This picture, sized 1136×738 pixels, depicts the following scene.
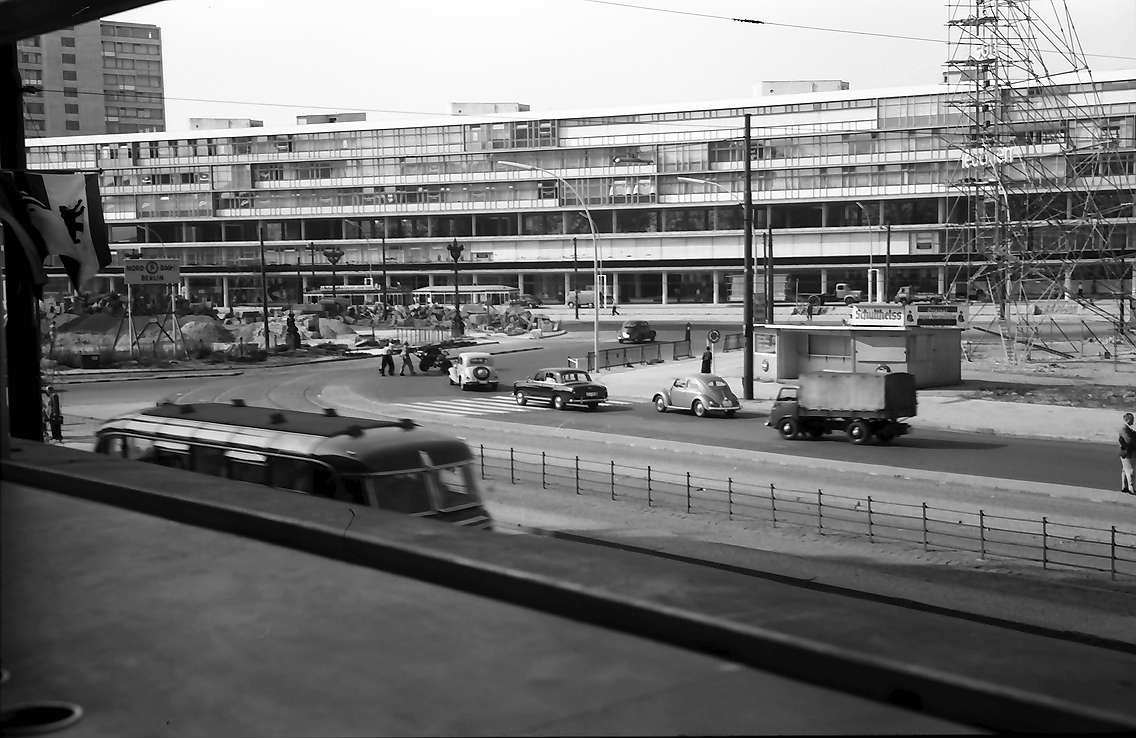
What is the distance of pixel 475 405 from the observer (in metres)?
37.8

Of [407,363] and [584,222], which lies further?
[584,222]

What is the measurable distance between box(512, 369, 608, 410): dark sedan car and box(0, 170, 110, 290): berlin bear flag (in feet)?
78.3

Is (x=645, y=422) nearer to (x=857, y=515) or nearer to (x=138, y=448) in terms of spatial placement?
(x=857, y=515)

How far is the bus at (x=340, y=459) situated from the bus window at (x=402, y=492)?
0.04 feet

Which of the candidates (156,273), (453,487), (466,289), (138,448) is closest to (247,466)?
(138,448)

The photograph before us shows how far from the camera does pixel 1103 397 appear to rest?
126ft

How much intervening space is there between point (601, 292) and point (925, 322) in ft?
202

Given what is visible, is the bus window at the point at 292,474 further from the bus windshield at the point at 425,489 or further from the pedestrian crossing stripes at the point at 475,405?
the pedestrian crossing stripes at the point at 475,405

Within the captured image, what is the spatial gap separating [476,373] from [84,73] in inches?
852

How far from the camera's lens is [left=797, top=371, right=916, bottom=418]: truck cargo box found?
29516 millimetres

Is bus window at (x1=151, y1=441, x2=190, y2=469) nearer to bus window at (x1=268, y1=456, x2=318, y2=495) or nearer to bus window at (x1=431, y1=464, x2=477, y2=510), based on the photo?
bus window at (x1=268, y1=456, x2=318, y2=495)

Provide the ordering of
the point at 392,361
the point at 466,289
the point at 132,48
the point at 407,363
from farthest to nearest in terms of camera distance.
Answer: the point at 466,289 < the point at 132,48 < the point at 407,363 < the point at 392,361

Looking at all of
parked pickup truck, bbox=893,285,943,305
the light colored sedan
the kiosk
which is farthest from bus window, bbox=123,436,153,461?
parked pickup truck, bbox=893,285,943,305

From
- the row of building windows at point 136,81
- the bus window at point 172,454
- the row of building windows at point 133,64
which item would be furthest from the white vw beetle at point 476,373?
the row of building windows at point 136,81
